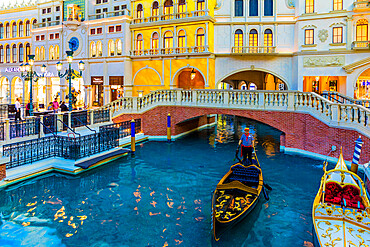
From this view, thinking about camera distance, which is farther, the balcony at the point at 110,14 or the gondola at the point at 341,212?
the balcony at the point at 110,14

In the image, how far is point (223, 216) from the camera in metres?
6.60

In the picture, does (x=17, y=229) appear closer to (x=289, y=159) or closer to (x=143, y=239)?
(x=143, y=239)

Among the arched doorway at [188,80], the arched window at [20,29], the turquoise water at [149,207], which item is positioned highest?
the arched window at [20,29]

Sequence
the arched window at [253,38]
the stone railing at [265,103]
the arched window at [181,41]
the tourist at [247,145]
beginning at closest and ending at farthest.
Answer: the tourist at [247,145] < the stone railing at [265,103] < the arched window at [253,38] < the arched window at [181,41]

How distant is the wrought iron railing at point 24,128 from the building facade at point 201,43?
32.6 ft

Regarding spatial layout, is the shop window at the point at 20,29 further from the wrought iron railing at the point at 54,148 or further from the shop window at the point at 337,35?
the shop window at the point at 337,35

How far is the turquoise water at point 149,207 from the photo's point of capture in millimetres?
6844

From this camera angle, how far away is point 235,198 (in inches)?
299

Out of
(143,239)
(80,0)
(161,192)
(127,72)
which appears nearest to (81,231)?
(143,239)

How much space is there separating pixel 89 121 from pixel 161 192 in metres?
9.59

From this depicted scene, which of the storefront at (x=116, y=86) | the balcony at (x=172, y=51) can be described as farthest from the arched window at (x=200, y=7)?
the storefront at (x=116, y=86)

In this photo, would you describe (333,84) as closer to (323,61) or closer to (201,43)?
(323,61)

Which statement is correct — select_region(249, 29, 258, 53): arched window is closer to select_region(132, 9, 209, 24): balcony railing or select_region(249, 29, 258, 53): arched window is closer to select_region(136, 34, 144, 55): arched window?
select_region(132, 9, 209, 24): balcony railing

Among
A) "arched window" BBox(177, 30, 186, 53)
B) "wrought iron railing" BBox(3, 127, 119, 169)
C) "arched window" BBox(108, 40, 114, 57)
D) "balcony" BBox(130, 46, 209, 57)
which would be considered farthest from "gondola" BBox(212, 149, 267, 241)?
"arched window" BBox(108, 40, 114, 57)
